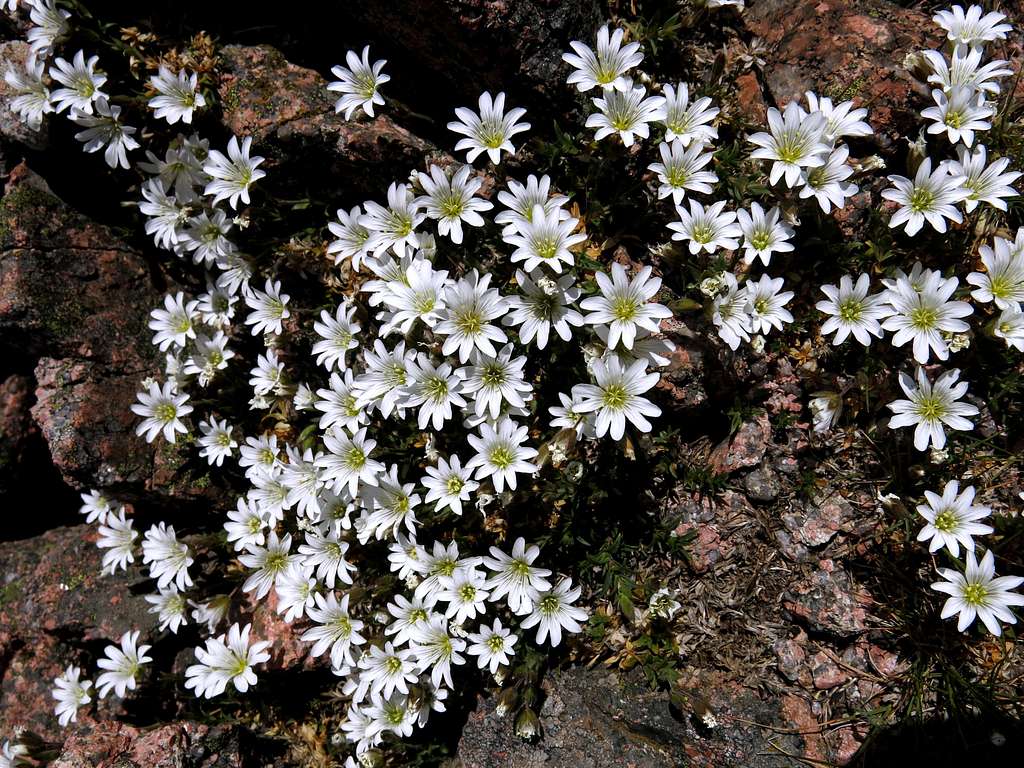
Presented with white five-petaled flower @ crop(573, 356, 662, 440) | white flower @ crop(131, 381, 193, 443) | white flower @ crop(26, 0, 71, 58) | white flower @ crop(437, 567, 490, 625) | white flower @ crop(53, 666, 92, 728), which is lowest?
white flower @ crop(53, 666, 92, 728)

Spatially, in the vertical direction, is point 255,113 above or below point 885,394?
above

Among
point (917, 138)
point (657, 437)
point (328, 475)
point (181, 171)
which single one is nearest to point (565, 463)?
point (657, 437)

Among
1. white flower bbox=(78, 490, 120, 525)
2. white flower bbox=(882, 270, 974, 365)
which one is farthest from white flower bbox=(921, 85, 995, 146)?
white flower bbox=(78, 490, 120, 525)

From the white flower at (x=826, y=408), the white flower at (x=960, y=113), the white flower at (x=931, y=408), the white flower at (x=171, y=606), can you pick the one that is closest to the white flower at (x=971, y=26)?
the white flower at (x=960, y=113)

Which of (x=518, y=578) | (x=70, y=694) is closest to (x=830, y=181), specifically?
(x=518, y=578)

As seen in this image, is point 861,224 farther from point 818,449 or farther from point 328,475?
point 328,475

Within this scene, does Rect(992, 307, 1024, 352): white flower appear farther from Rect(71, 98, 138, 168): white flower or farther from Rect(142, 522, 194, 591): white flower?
Rect(71, 98, 138, 168): white flower
